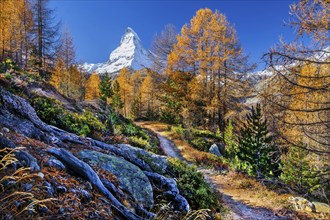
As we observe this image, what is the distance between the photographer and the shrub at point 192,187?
18.7 ft

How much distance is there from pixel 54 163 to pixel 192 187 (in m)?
4.08

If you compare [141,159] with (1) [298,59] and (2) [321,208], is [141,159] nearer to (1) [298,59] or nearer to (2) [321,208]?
(1) [298,59]

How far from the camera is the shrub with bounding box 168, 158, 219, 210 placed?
18.7 ft

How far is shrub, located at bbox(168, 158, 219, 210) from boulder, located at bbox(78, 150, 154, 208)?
1.63 m

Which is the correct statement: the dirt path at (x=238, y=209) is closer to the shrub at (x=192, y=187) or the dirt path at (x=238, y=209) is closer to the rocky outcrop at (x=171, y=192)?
the shrub at (x=192, y=187)

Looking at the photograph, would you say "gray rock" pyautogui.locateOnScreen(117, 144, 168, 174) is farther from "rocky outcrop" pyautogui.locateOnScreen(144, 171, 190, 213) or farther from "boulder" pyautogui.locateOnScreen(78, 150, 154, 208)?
"boulder" pyautogui.locateOnScreen(78, 150, 154, 208)

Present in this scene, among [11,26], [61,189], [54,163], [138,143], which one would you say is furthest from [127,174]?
[11,26]

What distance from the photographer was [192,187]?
20.2ft

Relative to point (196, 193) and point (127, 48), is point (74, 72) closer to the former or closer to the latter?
point (196, 193)

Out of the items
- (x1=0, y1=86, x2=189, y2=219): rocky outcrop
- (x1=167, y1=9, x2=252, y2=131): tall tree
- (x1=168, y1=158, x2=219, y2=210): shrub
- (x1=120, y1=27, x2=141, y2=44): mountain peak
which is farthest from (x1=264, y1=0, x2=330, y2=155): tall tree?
(x1=120, y1=27, x2=141, y2=44): mountain peak

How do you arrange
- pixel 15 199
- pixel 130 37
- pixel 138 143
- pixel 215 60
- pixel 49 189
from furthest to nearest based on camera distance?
1. pixel 130 37
2. pixel 215 60
3. pixel 138 143
4. pixel 49 189
5. pixel 15 199

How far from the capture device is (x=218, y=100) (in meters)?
22.5

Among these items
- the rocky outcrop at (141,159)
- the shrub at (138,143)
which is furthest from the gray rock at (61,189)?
the shrub at (138,143)

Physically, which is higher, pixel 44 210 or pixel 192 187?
pixel 44 210
